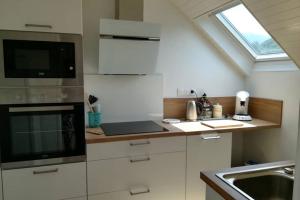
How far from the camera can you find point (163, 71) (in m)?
2.60

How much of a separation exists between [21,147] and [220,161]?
5.55 feet

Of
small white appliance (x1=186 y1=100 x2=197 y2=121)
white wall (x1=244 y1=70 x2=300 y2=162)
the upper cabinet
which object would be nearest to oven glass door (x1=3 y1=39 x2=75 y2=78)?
the upper cabinet

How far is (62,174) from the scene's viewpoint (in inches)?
70.9

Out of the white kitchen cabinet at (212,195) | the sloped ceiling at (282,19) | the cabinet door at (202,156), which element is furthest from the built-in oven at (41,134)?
the sloped ceiling at (282,19)

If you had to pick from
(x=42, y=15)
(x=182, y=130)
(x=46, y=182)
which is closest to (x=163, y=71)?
(x=182, y=130)

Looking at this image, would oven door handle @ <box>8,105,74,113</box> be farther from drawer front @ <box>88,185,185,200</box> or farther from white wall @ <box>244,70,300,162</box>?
white wall @ <box>244,70,300,162</box>

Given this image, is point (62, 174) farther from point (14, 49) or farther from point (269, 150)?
point (269, 150)

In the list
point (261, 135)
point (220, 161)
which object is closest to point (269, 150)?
point (261, 135)

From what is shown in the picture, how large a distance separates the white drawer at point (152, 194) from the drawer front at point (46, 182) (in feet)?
0.58

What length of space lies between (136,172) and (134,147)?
8.4 inches

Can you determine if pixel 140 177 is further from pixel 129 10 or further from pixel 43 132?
pixel 129 10

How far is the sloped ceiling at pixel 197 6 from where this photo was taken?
2229mm

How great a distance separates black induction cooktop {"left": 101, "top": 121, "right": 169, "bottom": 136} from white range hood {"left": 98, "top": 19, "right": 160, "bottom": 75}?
1.62ft

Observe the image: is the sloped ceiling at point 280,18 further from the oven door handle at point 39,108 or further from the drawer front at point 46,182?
the drawer front at point 46,182
